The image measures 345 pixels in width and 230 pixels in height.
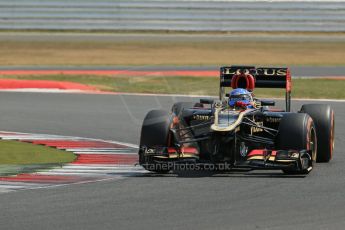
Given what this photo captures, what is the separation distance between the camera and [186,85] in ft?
95.0

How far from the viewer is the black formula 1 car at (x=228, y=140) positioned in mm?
12828

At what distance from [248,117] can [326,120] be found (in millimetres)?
1486

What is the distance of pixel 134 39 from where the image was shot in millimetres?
44625

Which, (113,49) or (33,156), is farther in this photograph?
(113,49)

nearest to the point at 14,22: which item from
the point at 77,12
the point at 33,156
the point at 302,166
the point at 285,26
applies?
the point at 77,12

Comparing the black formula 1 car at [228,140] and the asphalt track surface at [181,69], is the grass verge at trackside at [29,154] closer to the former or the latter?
the black formula 1 car at [228,140]

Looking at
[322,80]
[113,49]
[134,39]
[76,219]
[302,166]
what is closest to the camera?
[76,219]

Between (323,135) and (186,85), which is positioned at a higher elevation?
(323,135)

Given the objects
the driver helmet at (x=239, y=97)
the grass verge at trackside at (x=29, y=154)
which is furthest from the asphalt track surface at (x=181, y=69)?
the driver helmet at (x=239, y=97)

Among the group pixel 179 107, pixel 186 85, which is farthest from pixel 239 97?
pixel 186 85

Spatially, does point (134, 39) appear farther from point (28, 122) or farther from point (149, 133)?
point (149, 133)

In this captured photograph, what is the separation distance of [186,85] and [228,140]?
52.9 ft

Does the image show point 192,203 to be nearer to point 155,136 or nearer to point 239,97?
point 155,136

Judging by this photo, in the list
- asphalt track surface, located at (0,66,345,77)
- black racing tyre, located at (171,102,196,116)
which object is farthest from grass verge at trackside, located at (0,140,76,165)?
asphalt track surface, located at (0,66,345,77)
